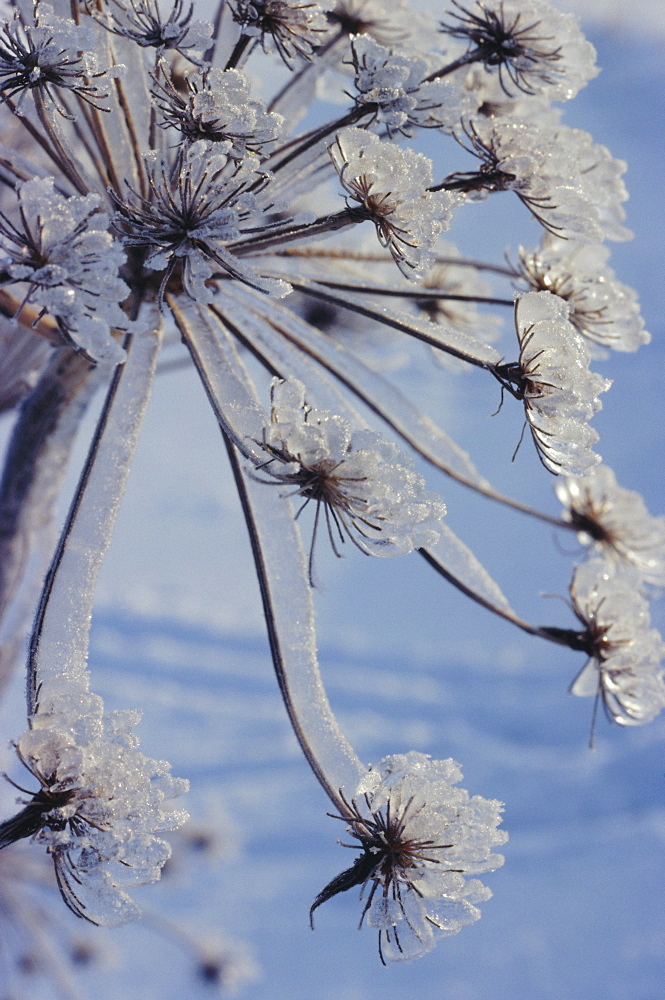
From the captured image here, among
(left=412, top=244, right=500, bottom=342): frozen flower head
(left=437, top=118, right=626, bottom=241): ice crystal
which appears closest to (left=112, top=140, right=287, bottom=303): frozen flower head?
(left=437, top=118, right=626, bottom=241): ice crystal

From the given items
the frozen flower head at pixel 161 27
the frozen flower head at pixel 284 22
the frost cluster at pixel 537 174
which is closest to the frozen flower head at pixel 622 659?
the frost cluster at pixel 537 174

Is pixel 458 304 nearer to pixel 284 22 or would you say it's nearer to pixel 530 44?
pixel 530 44

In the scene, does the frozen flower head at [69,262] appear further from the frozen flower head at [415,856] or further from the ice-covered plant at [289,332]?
the frozen flower head at [415,856]

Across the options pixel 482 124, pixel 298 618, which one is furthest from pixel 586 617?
pixel 482 124

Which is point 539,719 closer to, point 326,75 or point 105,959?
point 105,959

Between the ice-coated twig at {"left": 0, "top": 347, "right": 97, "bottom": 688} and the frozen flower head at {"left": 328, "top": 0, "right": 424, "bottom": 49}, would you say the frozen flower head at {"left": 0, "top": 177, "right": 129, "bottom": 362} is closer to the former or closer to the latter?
the ice-coated twig at {"left": 0, "top": 347, "right": 97, "bottom": 688}
